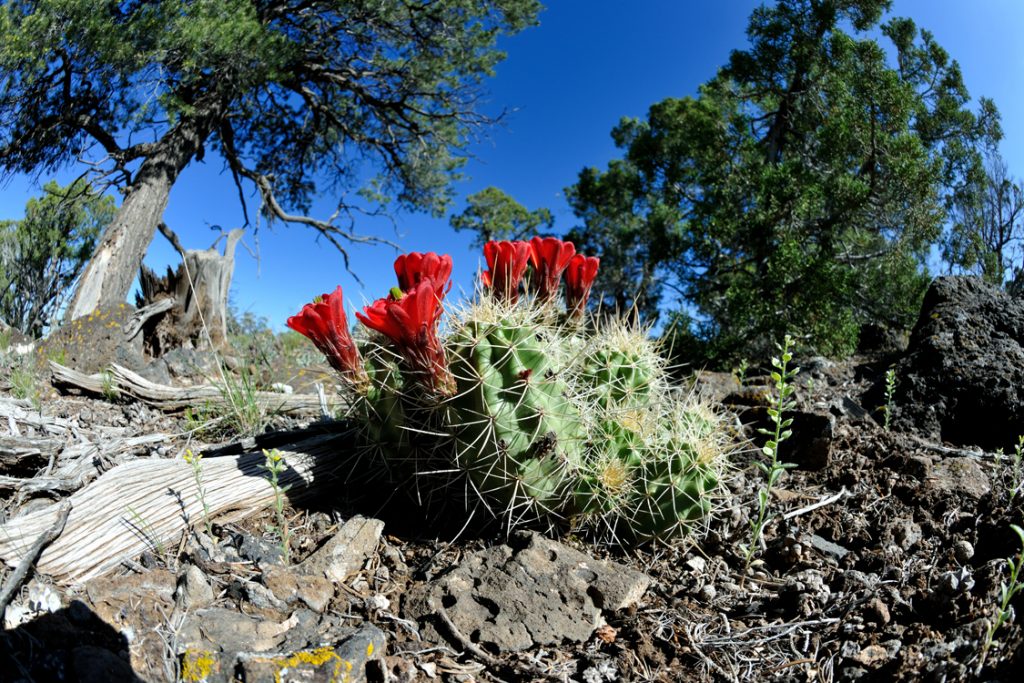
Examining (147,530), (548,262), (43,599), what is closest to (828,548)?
(548,262)

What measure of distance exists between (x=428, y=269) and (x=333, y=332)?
0.51 metres

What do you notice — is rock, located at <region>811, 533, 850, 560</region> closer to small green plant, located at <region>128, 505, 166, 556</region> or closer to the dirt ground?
the dirt ground

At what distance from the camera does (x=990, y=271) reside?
11039 millimetres

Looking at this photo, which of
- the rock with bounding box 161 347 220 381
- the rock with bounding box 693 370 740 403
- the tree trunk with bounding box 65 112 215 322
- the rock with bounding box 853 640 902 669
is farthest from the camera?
the tree trunk with bounding box 65 112 215 322

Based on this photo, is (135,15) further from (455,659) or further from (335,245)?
(455,659)

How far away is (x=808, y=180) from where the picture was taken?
8.83 metres

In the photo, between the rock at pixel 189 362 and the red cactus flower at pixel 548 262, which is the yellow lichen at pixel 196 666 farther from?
the rock at pixel 189 362

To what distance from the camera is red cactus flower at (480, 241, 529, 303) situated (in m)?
2.88

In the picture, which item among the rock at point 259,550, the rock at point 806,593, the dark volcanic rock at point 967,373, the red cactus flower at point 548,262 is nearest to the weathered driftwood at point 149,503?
the rock at point 259,550

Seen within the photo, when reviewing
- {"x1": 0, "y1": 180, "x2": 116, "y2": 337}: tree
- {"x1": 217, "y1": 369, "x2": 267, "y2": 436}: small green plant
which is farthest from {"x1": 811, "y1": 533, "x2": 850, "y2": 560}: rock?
{"x1": 0, "y1": 180, "x2": 116, "y2": 337}: tree

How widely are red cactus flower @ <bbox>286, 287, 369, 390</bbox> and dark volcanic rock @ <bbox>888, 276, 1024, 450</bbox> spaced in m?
3.32

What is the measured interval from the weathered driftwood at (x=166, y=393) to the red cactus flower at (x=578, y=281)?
2099mm

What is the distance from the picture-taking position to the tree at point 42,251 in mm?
9750

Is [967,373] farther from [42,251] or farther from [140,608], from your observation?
[42,251]
